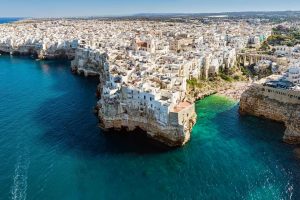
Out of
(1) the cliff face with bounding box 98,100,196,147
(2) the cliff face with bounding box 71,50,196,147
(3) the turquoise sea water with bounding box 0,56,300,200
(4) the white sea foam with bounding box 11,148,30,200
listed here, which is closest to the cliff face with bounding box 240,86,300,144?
(3) the turquoise sea water with bounding box 0,56,300,200

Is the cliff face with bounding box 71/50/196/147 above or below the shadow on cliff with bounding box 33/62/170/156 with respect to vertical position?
above

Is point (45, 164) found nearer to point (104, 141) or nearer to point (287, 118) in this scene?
point (104, 141)

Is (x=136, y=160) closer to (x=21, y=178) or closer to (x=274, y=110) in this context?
(x=21, y=178)

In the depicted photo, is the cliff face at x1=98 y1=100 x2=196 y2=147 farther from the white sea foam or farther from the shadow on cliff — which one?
the white sea foam

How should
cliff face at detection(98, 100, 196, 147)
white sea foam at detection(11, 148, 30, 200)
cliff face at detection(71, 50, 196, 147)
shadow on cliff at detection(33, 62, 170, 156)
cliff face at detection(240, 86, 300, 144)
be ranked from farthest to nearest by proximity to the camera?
cliff face at detection(240, 86, 300, 144) < shadow on cliff at detection(33, 62, 170, 156) < cliff face at detection(98, 100, 196, 147) < cliff face at detection(71, 50, 196, 147) < white sea foam at detection(11, 148, 30, 200)

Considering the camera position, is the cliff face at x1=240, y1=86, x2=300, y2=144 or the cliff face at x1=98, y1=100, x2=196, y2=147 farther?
the cliff face at x1=240, y1=86, x2=300, y2=144

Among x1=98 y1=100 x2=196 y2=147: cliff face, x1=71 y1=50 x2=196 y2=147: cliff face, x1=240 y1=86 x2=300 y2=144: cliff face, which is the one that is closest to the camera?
x1=71 y1=50 x2=196 y2=147: cliff face

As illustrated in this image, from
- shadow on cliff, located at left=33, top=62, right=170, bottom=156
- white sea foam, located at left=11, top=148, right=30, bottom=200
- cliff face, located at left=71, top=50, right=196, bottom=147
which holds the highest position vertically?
cliff face, located at left=71, top=50, right=196, bottom=147
